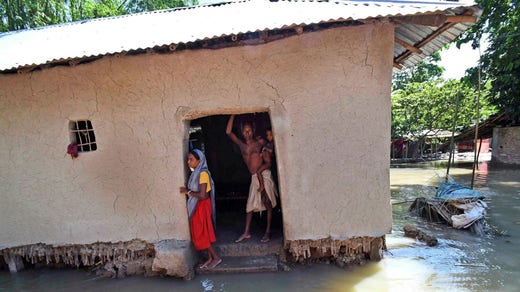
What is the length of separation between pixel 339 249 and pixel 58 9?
49.7ft

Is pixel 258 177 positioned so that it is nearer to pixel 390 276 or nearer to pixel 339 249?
pixel 339 249

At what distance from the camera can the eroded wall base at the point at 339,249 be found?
415 centimetres

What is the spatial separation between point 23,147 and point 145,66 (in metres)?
2.18

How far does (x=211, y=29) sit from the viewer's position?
3.82 metres

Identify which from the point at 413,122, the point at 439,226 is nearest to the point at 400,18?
the point at 439,226

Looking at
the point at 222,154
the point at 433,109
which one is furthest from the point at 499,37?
the point at 222,154

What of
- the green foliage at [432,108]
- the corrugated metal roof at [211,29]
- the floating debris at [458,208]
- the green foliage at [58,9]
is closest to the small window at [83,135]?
the corrugated metal roof at [211,29]

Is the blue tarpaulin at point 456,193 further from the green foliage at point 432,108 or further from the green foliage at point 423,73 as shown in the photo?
the green foliage at point 423,73

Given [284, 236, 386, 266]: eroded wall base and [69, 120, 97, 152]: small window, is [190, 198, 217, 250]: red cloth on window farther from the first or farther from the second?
[69, 120, 97, 152]: small window

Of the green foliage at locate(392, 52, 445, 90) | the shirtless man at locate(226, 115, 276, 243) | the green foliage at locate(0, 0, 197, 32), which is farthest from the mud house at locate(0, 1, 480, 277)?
the green foliage at locate(392, 52, 445, 90)

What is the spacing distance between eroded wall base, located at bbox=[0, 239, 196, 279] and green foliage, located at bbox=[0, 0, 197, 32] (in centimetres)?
1073

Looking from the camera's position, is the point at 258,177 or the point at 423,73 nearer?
the point at 258,177

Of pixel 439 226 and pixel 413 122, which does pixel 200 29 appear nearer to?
pixel 439 226

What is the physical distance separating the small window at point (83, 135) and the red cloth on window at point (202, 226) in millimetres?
1817
